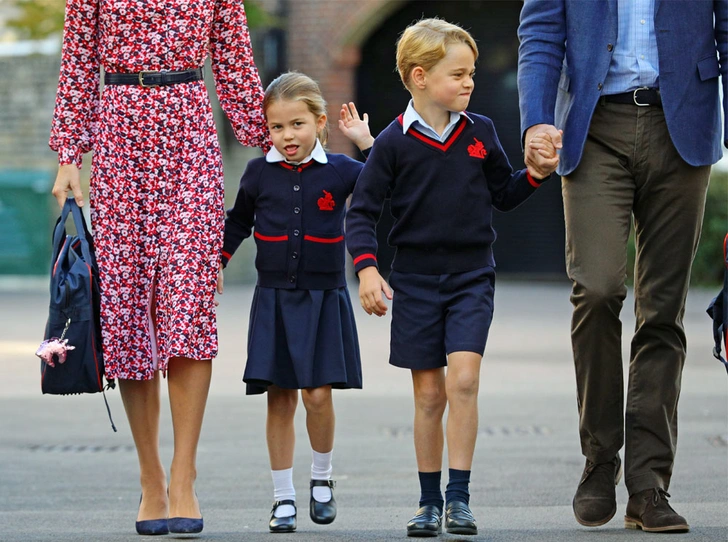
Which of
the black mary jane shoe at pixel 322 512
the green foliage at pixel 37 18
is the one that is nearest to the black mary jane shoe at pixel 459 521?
the black mary jane shoe at pixel 322 512

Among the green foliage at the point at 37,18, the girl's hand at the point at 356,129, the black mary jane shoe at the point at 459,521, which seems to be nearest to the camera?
the black mary jane shoe at the point at 459,521

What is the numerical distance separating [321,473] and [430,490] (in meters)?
0.50

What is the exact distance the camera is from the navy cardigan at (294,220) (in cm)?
468

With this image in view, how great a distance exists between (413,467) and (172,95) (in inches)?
107

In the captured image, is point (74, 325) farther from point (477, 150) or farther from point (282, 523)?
point (477, 150)

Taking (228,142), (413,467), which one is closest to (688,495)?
(413,467)

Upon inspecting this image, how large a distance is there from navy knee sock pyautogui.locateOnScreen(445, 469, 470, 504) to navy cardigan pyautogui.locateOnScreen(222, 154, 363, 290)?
0.81m

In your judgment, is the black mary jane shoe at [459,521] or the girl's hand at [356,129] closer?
the black mary jane shoe at [459,521]

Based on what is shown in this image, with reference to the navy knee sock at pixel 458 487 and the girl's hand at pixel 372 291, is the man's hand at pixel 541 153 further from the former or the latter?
the navy knee sock at pixel 458 487

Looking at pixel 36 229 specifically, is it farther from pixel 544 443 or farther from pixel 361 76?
pixel 544 443

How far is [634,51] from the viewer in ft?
15.1

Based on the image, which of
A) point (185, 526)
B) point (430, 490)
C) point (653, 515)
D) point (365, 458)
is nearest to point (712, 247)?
point (365, 458)

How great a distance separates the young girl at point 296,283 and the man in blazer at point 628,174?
74cm

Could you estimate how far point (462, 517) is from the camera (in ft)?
13.8
